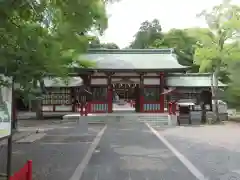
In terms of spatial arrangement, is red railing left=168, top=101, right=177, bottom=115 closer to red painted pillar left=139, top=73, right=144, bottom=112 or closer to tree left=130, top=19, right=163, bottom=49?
red painted pillar left=139, top=73, right=144, bottom=112

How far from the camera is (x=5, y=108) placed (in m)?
5.11

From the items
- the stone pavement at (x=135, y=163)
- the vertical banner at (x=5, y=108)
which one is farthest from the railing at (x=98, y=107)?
the vertical banner at (x=5, y=108)

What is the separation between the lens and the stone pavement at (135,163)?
24.0 feet

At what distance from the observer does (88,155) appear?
33.1 ft

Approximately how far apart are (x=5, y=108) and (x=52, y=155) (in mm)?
5436

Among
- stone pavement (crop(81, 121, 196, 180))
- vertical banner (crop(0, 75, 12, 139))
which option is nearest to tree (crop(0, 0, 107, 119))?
vertical banner (crop(0, 75, 12, 139))

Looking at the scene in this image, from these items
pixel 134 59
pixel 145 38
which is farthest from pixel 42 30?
pixel 145 38

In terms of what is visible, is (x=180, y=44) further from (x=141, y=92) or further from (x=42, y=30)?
(x=42, y=30)

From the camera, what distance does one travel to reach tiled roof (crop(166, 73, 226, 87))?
106 ft

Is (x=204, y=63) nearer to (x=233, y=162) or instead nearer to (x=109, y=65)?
(x=109, y=65)

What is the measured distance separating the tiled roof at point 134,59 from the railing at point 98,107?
2.97 m

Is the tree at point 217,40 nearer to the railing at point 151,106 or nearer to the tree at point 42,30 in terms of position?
the railing at point 151,106

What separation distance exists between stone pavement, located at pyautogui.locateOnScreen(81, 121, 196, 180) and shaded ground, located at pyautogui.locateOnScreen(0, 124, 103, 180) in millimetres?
574

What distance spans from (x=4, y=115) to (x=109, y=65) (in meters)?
21.6
